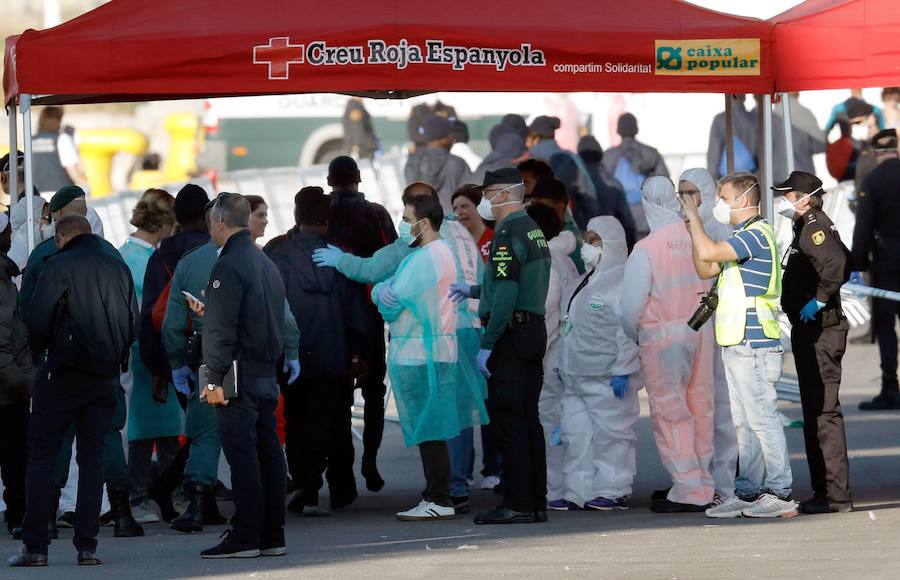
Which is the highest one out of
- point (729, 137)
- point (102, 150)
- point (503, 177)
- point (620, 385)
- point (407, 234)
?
point (102, 150)

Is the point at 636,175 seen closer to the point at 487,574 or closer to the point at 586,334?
the point at 586,334

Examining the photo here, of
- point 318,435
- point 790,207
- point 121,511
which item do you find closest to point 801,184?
point 790,207

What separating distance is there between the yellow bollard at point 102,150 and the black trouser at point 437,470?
17.5 meters

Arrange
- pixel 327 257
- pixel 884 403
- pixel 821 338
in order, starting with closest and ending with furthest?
pixel 821 338 → pixel 327 257 → pixel 884 403

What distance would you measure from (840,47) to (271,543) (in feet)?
14.0

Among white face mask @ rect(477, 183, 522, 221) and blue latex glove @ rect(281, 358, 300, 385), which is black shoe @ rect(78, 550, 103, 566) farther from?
white face mask @ rect(477, 183, 522, 221)

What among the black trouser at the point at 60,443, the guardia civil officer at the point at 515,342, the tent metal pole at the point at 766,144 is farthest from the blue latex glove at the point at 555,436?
the black trouser at the point at 60,443

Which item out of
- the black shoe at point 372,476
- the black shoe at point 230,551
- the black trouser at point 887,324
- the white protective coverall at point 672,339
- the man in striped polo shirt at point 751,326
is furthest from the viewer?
→ the black trouser at point 887,324

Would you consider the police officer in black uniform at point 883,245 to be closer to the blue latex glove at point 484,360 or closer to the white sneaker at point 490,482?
the white sneaker at point 490,482

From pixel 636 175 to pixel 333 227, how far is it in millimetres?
7616

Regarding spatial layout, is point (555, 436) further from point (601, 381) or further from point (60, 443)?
point (60, 443)

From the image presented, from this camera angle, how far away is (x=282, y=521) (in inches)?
363

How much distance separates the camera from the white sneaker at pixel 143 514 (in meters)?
10.7

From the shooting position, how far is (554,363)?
36.3 ft
